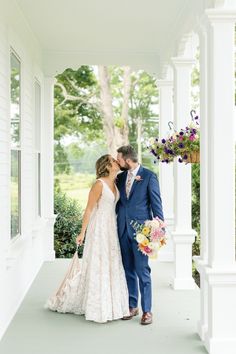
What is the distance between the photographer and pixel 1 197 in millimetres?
5168

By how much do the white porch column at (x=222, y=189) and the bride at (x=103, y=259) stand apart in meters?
1.27

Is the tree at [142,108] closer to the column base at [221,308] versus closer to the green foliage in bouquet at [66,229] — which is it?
the green foliage in bouquet at [66,229]

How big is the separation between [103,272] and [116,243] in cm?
30

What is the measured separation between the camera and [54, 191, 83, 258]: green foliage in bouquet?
11156 mm

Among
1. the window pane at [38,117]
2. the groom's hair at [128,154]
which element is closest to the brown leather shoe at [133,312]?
the groom's hair at [128,154]

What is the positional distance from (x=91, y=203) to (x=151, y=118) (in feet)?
38.4

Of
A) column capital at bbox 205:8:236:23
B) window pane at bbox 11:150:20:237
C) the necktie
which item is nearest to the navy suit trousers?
the necktie

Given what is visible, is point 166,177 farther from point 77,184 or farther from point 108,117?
point 108,117

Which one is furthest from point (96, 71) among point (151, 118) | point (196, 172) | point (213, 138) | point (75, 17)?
point (213, 138)

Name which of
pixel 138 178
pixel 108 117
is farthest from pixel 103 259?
pixel 108 117

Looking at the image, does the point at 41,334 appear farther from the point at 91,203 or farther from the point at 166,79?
the point at 166,79

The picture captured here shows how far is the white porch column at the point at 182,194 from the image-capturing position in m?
7.11

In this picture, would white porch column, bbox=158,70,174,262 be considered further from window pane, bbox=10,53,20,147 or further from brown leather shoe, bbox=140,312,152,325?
brown leather shoe, bbox=140,312,152,325

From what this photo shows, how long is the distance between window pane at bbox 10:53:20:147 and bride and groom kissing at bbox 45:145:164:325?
1.05m
